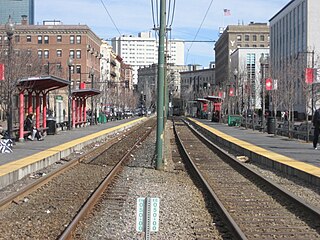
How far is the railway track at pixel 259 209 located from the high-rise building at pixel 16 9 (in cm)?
10020

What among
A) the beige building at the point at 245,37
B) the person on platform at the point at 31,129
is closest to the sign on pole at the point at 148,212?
the person on platform at the point at 31,129

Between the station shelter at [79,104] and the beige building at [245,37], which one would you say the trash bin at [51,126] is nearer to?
the station shelter at [79,104]

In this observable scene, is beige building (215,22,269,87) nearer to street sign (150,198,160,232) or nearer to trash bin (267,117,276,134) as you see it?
trash bin (267,117,276,134)

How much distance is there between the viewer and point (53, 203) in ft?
→ 41.8

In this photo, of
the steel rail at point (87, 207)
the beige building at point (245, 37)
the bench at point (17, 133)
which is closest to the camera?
the steel rail at point (87, 207)

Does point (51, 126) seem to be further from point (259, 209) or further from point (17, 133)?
point (259, 209)

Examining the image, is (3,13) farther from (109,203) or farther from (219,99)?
(109,203)

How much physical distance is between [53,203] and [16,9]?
122 metres

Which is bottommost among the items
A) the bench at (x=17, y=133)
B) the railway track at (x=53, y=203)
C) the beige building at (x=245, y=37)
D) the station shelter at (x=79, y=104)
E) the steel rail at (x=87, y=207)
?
the railway track at (x=53, y=203)

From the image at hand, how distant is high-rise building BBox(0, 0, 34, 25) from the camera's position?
374 ft

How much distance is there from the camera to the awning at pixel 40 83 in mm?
28062

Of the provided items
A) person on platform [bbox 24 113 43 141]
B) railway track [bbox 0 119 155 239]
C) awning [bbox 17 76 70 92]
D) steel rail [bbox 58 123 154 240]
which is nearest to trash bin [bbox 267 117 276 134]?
awning [bbox 17 76 70 92]

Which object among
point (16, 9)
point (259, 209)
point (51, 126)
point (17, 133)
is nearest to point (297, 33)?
point (16, 9)

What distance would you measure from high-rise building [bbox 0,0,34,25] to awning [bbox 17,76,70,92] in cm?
8218
